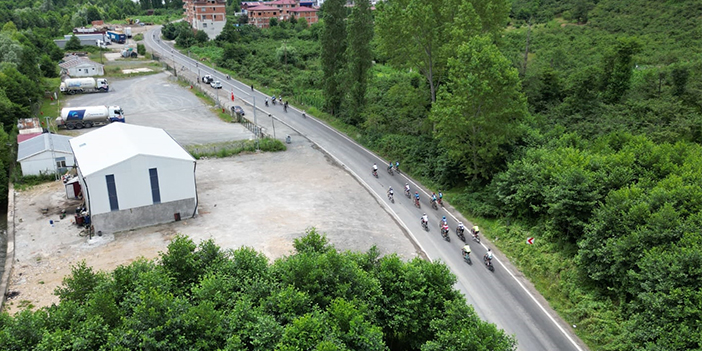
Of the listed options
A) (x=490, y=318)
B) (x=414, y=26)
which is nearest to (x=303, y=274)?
(x=490, y=318)

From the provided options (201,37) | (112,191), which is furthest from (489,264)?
(201,37)

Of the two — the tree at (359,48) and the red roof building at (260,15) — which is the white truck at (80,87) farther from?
the red roof building at (260,15)

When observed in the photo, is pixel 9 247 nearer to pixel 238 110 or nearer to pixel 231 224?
pixel 231 224

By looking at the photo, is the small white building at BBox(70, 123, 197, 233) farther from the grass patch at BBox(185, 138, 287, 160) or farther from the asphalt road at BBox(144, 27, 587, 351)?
the asphalt road at BBox(144, 27, 587, 351)

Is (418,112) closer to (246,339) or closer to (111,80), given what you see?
(246,339)

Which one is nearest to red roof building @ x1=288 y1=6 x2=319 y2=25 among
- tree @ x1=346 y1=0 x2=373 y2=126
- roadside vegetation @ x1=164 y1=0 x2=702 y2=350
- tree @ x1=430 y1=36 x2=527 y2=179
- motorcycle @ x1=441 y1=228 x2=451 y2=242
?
roadside vegetation @ x1=164 y1=0 x2=702 y2=350

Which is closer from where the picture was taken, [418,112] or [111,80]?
[418,112]

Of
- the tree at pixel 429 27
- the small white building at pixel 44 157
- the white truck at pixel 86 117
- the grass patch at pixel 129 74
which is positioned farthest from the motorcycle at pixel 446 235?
the grass patch at pixel 129 74
